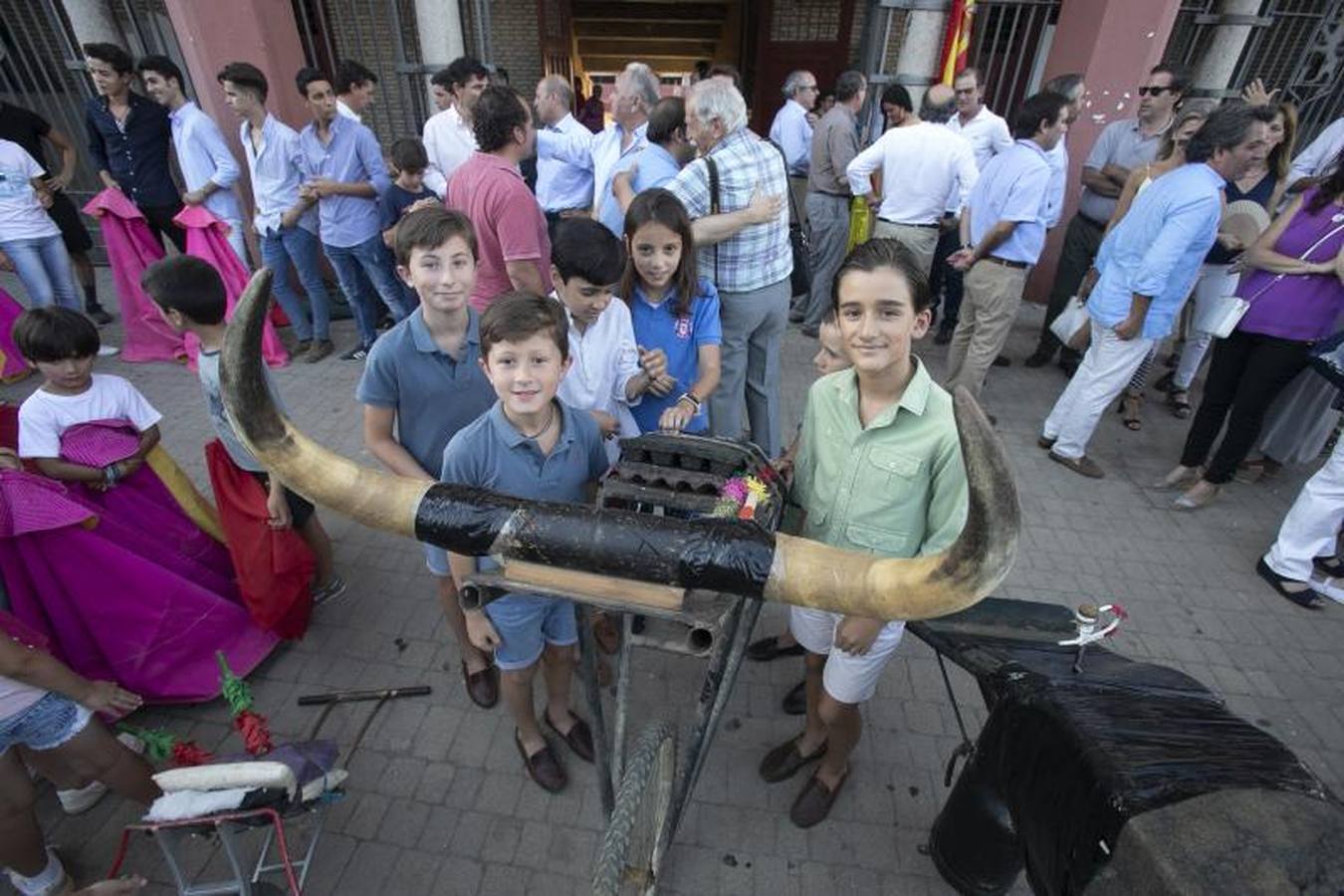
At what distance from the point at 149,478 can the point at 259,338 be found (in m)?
2.55

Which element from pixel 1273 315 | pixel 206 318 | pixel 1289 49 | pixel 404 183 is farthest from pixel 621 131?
pixel 1289 49

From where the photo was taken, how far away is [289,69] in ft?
20.9

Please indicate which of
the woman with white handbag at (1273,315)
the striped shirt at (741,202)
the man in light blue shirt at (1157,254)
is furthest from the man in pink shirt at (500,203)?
the woman with white handbag at (1273,315)

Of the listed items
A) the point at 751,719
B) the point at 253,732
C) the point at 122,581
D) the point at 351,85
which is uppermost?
the point at 351,85

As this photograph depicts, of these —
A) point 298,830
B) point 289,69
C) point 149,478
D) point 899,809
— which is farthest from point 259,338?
point 289,69

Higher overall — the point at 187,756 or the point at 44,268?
the point at 44,268

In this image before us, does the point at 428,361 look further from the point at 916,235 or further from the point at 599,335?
the point at 916,235

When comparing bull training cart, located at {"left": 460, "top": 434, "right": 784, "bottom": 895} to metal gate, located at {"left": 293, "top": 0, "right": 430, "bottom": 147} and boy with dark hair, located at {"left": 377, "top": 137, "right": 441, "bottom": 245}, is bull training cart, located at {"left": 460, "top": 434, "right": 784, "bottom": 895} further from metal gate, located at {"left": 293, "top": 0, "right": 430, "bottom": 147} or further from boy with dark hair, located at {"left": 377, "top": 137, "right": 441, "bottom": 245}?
metal gate, located at {"left": 293, "top": 0, "right": 430, "bottom": 147}

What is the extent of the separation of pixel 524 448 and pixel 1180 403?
19.5 ft

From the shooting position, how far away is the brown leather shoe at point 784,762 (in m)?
2.83

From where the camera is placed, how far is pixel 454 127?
6.10 m

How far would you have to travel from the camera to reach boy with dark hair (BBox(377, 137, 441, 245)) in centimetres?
Result: 564

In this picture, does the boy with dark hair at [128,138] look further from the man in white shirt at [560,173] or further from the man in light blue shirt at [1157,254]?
the man in light blue shirt at [1157,254]

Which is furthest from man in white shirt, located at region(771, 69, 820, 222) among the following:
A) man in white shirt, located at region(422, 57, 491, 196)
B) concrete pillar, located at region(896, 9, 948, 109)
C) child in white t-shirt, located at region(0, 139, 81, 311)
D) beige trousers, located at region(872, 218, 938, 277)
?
child in white t-shirt, located at region(0, 139, 81, 311)
